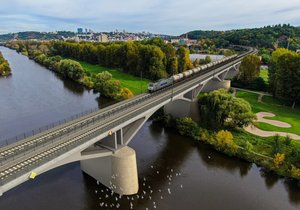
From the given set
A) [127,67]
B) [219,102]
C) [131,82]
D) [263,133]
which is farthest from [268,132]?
[127,67]

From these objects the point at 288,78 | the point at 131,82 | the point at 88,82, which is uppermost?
the point at 288,78

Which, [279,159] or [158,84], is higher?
[158,84]

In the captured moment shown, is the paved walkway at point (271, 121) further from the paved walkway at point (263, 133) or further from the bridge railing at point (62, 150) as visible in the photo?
the bridge railing at point (62, 150)

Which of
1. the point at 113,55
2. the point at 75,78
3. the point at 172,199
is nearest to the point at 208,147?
the point at 172,199

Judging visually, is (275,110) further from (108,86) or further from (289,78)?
(108,86)

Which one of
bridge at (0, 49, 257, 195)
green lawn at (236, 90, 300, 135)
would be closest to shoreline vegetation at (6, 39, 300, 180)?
green lawn at (236, 90, 300, 135)

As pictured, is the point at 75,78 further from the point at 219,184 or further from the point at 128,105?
the point at 219,184

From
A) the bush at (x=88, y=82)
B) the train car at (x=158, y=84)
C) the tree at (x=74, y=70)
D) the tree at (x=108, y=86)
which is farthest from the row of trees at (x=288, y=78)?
the tree at (x=74, y=70)
